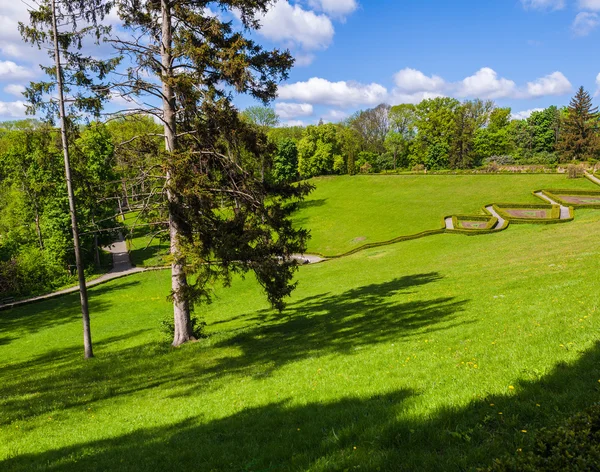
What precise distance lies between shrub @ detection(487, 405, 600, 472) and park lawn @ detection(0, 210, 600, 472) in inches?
17.3

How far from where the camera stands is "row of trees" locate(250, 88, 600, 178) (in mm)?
76250

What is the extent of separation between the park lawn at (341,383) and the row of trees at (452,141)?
219 ft

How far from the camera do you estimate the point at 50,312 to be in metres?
31.7

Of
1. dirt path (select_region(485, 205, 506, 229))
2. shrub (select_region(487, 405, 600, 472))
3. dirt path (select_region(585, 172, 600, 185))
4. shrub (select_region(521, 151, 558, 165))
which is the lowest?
dirt path (select_region(485, 205, 506, 229))

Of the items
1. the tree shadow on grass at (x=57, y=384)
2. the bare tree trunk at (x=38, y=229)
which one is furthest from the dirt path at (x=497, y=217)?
the bare tree trunk at (x=38, y=229)

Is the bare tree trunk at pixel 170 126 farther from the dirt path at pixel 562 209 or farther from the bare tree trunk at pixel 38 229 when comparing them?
the bare tree trunk at pixel 38 229

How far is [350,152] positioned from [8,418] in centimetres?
8591

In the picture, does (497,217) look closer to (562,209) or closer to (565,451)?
(562,209)

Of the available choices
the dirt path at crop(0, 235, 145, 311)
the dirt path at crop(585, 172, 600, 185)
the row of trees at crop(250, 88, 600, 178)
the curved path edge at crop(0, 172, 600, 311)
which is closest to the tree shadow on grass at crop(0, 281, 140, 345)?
the dirt path at crop(0, 235, 145, 311)

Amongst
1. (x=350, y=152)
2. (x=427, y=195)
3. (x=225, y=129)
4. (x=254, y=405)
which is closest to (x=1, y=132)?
(x=350, y=152)

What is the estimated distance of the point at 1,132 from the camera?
91000 millimetres

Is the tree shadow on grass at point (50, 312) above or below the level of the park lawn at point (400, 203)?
below

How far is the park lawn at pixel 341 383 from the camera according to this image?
556cm

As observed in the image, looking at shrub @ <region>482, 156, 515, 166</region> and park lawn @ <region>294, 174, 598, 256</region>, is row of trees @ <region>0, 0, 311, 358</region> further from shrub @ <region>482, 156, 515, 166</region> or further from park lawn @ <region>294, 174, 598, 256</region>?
shrub @ <region>482, 156, 515, 166</region>
